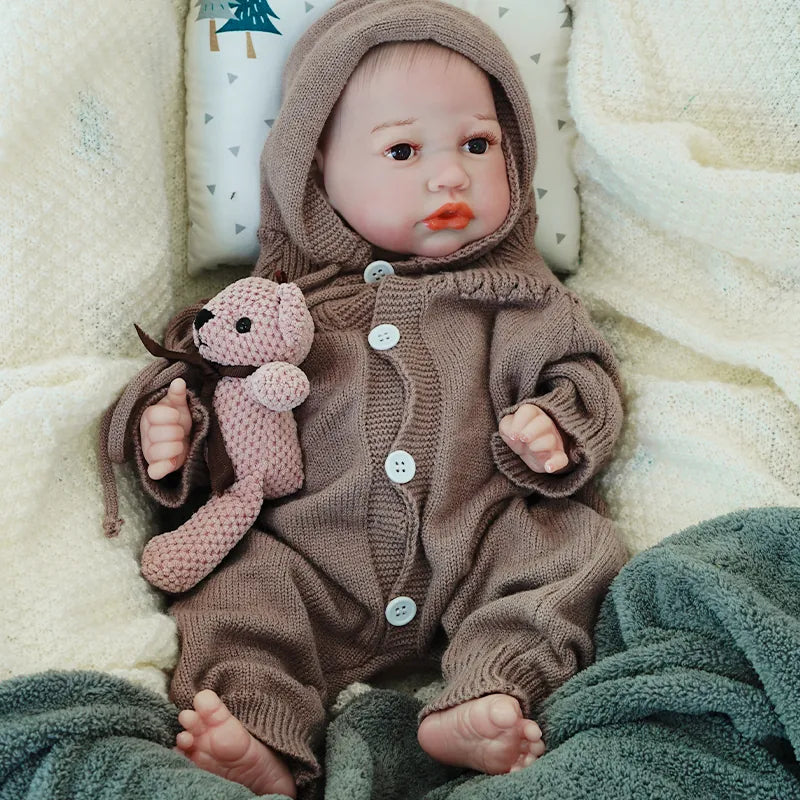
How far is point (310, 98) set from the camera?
1.29m

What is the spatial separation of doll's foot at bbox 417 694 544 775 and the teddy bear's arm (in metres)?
0.40

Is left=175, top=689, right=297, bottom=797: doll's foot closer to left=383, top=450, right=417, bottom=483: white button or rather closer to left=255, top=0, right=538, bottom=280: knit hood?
left=383, top=450, right=417, bottom=483: white button

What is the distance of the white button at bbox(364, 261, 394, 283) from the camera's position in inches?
52.5

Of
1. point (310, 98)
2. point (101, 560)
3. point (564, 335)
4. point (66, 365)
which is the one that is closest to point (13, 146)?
point (66, 365)

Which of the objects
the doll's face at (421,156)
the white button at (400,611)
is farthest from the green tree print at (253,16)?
the white button at (400,611)

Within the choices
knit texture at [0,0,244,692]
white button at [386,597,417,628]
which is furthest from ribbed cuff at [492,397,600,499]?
knit texture at [0,0,244,692]

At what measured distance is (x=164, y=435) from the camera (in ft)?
3.77

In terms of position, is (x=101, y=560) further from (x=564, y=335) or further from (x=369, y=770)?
(x=564, y=335)

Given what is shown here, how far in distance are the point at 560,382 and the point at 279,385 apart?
37cm

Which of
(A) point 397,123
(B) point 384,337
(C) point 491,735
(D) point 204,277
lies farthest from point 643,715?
(D) point 204,277

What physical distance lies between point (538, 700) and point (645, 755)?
17 cm

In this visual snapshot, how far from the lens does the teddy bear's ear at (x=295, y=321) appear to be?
1166 mm

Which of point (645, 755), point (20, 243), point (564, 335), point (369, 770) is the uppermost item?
point (20, 243)

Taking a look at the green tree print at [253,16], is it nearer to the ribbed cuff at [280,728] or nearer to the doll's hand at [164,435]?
the doll's hand at [164,435]
